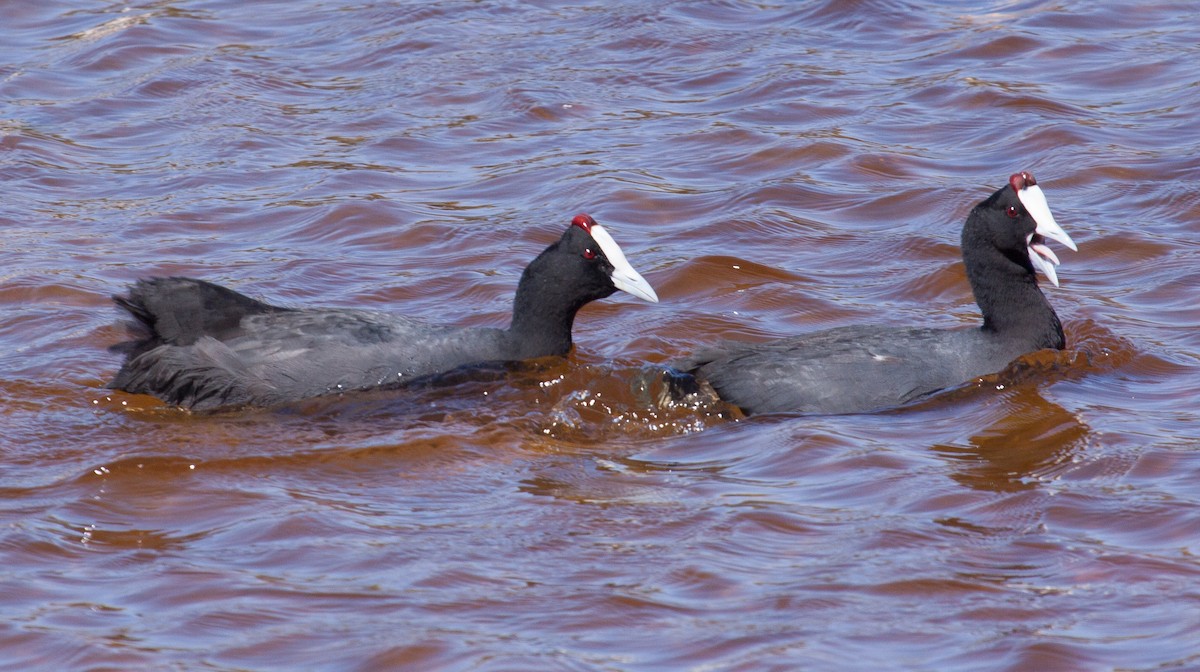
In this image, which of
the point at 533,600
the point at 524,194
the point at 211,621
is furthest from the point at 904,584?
the point at 524,194

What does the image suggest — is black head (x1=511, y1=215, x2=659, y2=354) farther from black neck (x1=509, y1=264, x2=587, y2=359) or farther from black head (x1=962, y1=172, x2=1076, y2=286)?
black head (x1=962, y1=172, x2=1076, y2=286)

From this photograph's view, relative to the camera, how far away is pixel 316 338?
6285mm

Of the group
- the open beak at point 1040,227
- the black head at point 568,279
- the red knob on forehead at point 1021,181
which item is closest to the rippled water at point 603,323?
the black head at point 568,279

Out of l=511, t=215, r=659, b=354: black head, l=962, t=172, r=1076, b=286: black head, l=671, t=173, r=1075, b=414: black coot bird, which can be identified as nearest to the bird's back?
l=671, t=173, r=1075, b=414: black coot bird

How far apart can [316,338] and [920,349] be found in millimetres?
2321

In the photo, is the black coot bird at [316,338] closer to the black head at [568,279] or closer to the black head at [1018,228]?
the black head at [568,279]

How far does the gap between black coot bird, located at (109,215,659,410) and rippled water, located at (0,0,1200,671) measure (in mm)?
128

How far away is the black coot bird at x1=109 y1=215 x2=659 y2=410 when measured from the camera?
244 inches

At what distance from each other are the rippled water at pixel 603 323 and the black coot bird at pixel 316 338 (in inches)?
5.0

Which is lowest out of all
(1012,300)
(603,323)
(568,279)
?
(603,323)

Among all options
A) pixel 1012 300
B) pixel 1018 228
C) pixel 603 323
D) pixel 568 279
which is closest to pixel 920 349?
pixel 1012 300

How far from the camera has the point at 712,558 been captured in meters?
4.80

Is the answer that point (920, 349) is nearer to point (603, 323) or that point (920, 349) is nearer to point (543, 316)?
point (543, 316)

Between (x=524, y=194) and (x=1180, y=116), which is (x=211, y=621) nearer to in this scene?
(x=524, y=194)
